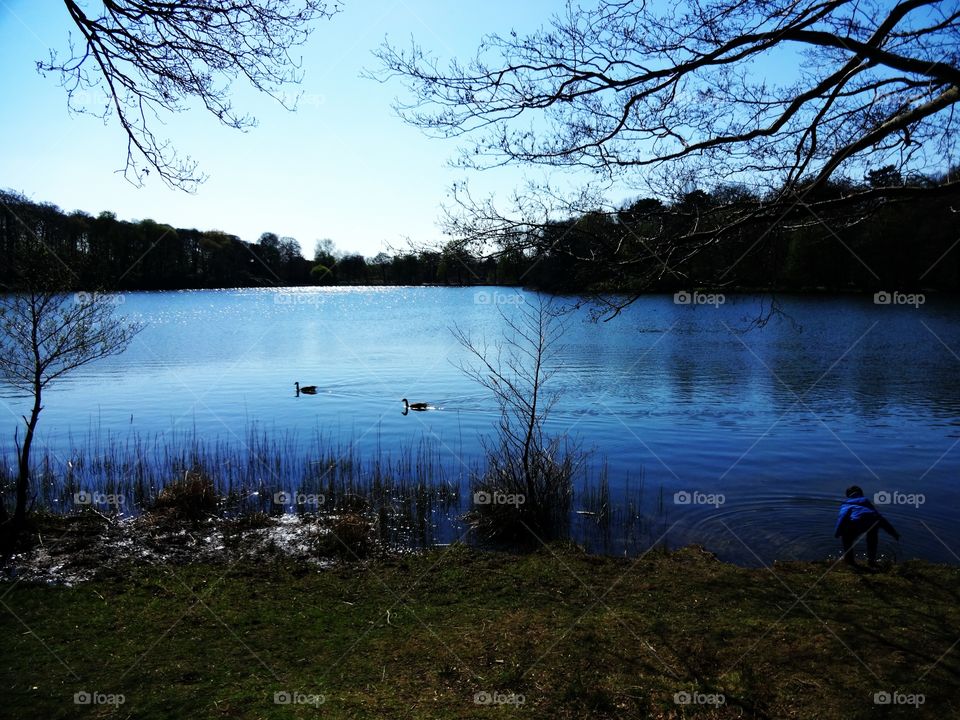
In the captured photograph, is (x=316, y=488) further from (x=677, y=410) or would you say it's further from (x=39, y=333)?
(x=677, y=410)

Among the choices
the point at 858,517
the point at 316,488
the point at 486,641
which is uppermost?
the point at 858,517

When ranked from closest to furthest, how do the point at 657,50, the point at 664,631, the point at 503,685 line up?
the point at 503,685 < the point at 657,50 < the point at 664,631

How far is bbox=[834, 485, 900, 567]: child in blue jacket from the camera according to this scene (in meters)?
7.81

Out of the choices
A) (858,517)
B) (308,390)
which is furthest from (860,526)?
(308,390)

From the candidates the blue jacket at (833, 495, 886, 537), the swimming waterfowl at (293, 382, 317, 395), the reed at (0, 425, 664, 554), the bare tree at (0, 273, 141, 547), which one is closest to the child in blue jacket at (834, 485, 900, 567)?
the blue jacket at (833, 495, 886, 537)

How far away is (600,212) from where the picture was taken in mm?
5625

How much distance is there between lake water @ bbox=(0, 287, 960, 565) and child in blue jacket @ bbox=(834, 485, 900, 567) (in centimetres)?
72

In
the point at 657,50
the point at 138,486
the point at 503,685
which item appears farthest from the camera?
the point at 138,486

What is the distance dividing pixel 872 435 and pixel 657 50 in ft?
46.9

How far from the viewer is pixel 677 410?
62.1 feet

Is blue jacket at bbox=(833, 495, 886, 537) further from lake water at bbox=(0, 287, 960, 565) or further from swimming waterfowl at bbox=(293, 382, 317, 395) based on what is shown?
swimming waterfowl at bbox=(293, 382, 317, 395)

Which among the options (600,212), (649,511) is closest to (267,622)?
(600,212)

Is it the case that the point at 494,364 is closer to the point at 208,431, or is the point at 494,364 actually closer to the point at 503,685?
the point at 208,431

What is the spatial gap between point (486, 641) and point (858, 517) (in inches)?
212
